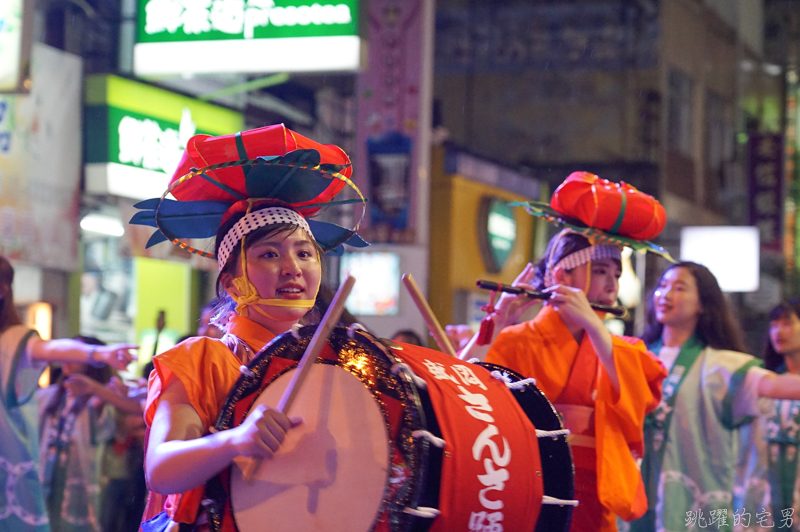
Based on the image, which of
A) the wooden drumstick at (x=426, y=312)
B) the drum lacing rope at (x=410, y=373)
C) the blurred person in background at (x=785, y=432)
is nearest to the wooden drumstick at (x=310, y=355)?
the drum lacing rope at (x=410, y=373)

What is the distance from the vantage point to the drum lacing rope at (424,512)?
1.74 m

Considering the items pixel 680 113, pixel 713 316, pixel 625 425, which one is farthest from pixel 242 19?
pixel 680 113

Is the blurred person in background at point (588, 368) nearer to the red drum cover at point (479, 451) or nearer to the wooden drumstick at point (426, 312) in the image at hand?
the wooden drumstick at point (426, 312)

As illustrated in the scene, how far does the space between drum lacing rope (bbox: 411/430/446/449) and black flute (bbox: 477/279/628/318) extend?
1.33 meters

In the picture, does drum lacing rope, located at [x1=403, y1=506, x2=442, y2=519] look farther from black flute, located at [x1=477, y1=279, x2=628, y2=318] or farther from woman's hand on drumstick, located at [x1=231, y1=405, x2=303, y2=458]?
black flute, located at [x1=477, y1=279, x2=628, y2=318]

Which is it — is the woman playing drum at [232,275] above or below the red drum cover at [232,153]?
below

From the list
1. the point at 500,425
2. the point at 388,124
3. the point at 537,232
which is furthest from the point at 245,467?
the point at 537,232

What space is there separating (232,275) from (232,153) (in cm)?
30

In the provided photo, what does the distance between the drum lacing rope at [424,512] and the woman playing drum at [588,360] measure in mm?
1436

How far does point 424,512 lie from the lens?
1.75 metres

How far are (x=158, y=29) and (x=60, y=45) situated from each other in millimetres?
1713

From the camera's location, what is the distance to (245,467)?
1.85m

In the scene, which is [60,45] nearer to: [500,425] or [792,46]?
[500,425]

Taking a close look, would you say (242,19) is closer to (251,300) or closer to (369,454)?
(251,300)
